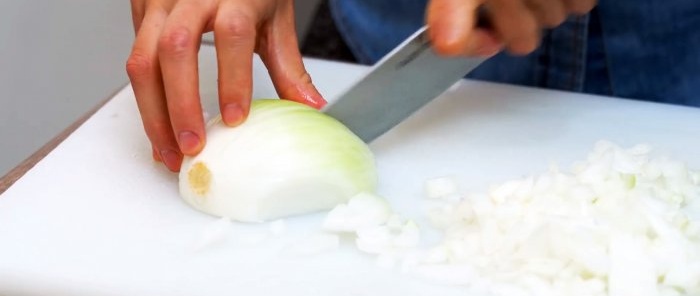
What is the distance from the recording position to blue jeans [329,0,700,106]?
105 centimetres

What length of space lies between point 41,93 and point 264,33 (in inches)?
17.1

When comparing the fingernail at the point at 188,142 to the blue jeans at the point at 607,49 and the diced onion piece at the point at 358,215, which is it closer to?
the diced onion piece at the point at 358,215

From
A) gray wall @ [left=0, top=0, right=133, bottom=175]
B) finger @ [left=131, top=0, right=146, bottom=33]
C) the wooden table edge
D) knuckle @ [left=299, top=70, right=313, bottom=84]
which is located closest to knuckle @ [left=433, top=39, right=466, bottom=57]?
knuckle @ [left=299, top=70, right=313, bottom=84]

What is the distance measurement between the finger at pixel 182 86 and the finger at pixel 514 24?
264 mm

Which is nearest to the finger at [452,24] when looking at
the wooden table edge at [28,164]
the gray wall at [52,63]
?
the wooden table edge at [28,164]

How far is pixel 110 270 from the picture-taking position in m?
0.73

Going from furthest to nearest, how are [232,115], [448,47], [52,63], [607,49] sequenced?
1. [52,63]
2. [607,49]
3. [232,115]
4. [448,47]

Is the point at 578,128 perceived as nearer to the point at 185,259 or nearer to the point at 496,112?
the point at 496,112

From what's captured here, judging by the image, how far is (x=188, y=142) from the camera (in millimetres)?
785

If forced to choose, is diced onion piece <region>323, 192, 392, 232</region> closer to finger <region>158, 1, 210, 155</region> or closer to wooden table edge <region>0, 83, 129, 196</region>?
finger <region>158, 1, 210, 155</region>

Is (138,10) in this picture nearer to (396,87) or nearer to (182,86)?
(182,86)

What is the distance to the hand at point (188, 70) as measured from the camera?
793mm

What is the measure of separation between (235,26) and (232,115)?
84 millimetres

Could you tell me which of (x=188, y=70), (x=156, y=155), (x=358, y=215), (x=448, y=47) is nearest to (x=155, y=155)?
(x=156, y=155)
